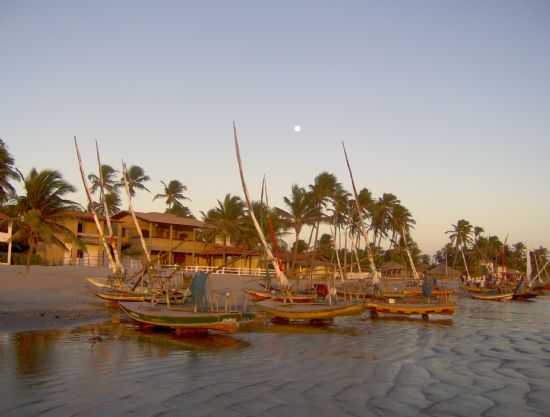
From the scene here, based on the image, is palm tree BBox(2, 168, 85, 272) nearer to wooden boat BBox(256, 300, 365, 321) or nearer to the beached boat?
wooden boat BBox(256, 300, 365, 321)

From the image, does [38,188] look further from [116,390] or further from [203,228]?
[116,390]

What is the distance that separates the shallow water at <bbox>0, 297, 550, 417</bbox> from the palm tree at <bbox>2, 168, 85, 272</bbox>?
53.6ft

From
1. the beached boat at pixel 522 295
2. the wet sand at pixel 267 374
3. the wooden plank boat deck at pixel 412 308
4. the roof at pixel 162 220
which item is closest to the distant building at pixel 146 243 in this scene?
the roof at pixel 162 220

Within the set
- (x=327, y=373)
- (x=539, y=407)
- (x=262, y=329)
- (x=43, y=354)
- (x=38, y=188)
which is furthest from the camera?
(x=38, y=188)

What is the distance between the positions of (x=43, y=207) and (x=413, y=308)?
81.9 feet

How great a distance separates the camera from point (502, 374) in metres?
13.2

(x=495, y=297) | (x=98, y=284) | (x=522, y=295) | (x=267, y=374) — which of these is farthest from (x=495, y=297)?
(x=267, y=374)

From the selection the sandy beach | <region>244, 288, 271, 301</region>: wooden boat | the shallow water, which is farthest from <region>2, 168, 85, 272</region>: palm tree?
the shallow water

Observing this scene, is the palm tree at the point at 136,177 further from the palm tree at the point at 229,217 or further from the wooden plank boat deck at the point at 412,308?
the wooden plank boat deck at the point at 412,308

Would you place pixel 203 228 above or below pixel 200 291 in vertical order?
above

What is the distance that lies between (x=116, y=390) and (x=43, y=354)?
193 inches

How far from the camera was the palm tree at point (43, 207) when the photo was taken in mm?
34316

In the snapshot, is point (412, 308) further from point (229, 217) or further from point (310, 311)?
point (229, 217)

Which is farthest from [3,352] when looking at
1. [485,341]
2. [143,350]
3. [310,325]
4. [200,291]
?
[485,341]
